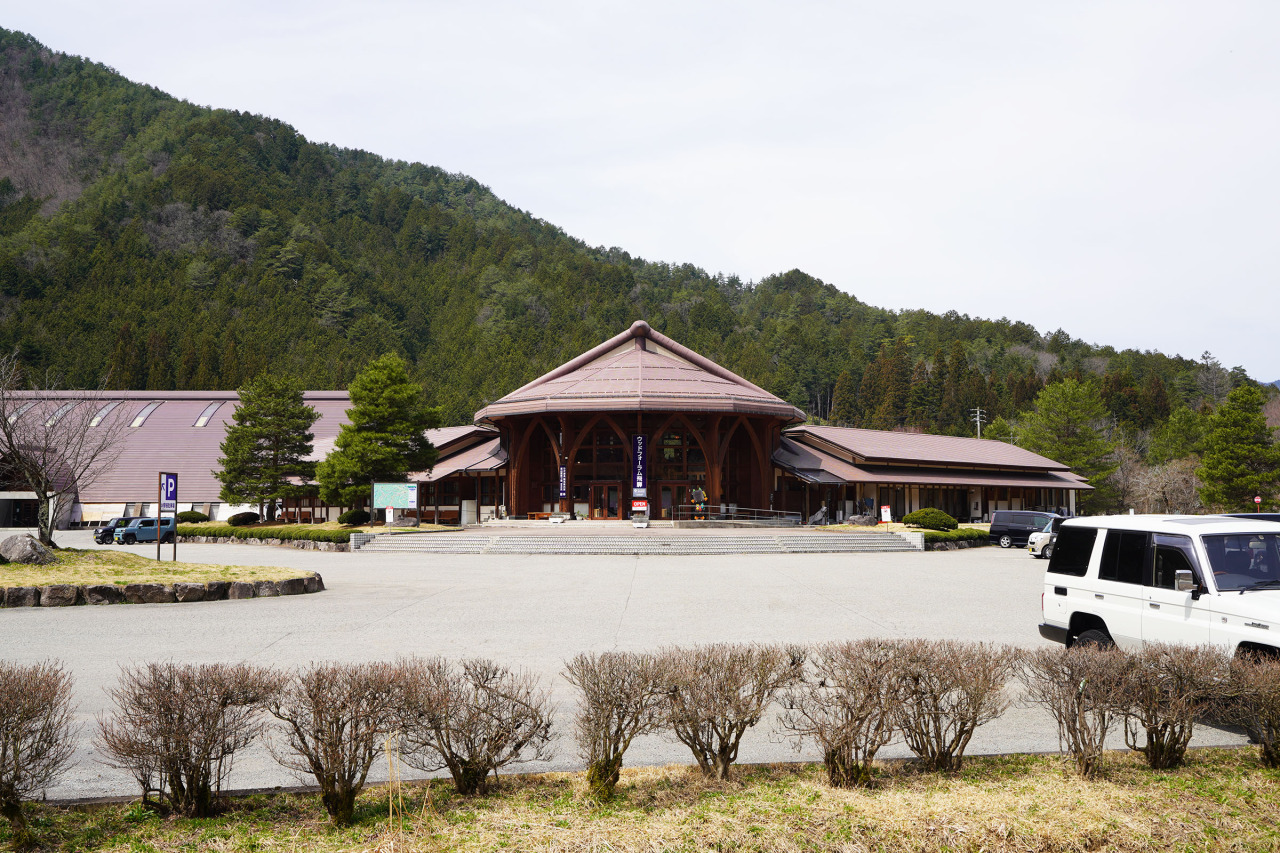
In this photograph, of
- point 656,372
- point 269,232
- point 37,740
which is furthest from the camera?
point 269,232

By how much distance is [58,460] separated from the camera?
21.9 metres

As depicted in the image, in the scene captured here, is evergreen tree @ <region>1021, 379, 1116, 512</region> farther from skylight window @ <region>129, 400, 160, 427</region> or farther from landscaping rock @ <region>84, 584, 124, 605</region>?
skylight window @ <region>129, 400, 160, 427</region>

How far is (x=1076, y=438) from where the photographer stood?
64250 millimetres

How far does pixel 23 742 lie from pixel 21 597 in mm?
13174

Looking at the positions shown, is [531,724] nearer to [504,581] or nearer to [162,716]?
[162,716]

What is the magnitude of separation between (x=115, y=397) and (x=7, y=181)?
130284mm

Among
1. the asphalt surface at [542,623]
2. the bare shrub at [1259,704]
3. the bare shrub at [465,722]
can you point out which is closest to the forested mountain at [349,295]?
the asphalt surface at [542,623]

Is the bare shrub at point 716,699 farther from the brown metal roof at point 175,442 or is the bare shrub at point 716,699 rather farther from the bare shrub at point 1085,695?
the brown metal roof at point 175,442

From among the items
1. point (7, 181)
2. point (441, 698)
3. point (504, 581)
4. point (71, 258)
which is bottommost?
point (504, 581)

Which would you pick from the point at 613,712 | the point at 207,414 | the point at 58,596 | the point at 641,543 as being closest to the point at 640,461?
the point at 641,543

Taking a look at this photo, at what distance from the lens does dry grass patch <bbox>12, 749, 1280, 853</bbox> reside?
477 centimetres

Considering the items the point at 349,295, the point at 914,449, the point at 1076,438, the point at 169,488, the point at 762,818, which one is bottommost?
the point at 762,818

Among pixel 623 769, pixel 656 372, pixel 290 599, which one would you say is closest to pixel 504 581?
pixel 290 599

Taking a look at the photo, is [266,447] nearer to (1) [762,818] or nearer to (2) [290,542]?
(2) [290,542]
